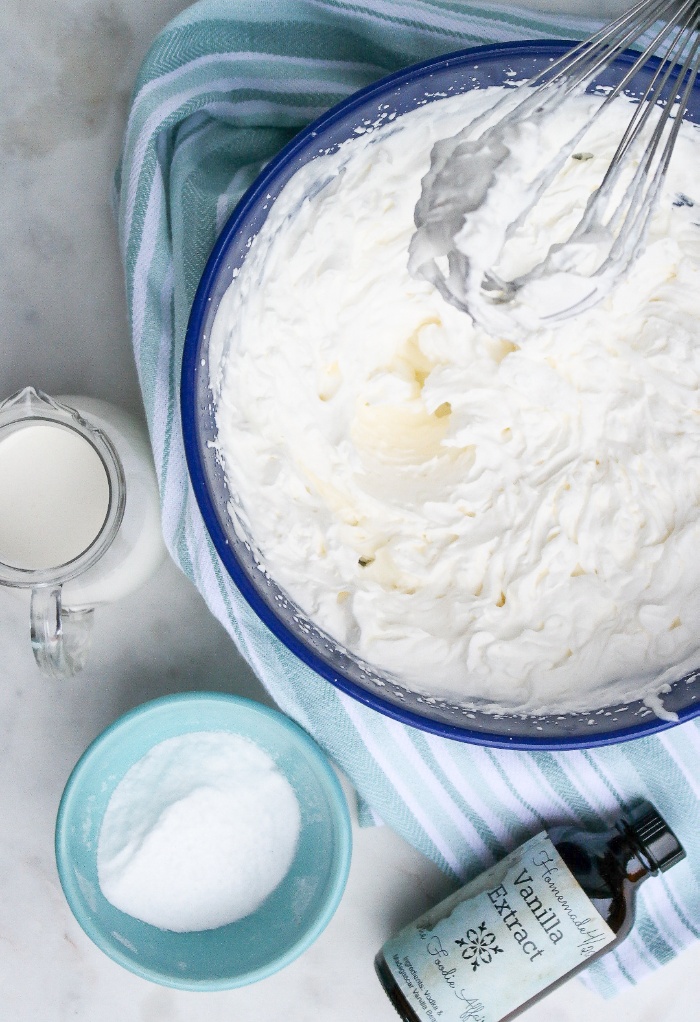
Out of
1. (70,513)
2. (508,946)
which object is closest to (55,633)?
(70,513)

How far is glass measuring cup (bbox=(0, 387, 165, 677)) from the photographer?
34.0 inches

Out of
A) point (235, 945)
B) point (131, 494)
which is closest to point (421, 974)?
point (235, 945)

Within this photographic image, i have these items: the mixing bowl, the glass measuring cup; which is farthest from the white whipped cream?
the glass measuring cup

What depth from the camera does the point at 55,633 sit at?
0.87m

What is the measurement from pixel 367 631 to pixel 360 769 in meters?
0.19

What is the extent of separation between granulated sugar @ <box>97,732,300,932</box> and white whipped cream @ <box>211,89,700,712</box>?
0.80 feet

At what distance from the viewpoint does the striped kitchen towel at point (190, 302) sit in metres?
0.90

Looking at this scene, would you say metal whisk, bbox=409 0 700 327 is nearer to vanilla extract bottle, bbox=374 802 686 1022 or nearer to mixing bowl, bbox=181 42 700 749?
mixing bowl, bbox=181 42 700 749

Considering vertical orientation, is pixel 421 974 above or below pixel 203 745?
below

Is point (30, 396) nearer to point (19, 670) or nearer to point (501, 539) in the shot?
point (19, 670)

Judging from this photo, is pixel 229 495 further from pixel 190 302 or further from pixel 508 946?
pixel 508 946

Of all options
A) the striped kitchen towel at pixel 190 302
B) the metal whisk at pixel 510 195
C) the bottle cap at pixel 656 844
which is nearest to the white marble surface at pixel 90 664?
the striped kitchen towel at pixel 190 302

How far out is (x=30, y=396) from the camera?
0.86 m

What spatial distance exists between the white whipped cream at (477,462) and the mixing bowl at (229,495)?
28 mm
